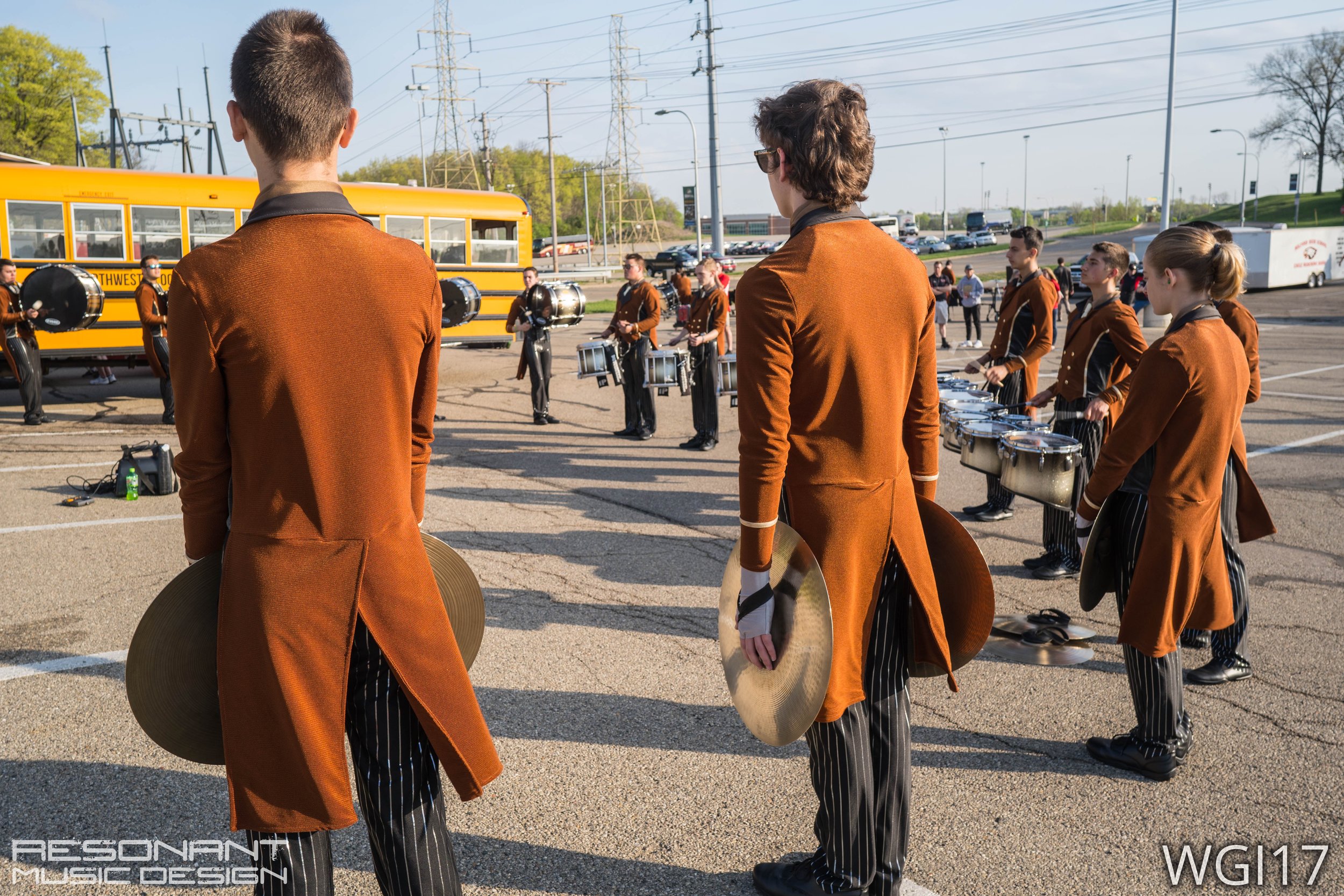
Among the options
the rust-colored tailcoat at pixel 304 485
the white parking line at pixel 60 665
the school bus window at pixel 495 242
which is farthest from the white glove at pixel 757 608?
the school bus window at pixel 495 242

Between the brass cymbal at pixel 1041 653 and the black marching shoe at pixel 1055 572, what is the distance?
127 cm

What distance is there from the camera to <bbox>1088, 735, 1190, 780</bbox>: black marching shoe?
3570mm

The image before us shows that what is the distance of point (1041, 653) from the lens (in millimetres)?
4758

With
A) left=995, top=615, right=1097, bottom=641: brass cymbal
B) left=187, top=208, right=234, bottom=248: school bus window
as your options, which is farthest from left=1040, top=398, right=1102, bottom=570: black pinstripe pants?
left=187, top=208, right=234, bottom=248: school bus window

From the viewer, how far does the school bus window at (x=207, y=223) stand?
571 inches

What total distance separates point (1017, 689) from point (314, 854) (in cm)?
325

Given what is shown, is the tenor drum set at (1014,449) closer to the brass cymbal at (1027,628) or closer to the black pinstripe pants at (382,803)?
the brass cymbal at (1027,628)

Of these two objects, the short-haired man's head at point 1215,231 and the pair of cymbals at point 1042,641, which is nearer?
the short-haired man's head at point 1215,231

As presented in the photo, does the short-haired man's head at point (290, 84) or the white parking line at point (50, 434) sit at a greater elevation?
the short-haired man's head at point (290, 84)

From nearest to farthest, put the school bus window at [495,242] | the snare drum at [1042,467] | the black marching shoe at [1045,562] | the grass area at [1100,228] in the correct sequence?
1. the snare drum at [1042,467]
2. the black marching shoe at [1045,562]
3. the school bus window at [495,242]
4. the grass area at [1100,228]

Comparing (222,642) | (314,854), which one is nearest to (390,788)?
(314,854)

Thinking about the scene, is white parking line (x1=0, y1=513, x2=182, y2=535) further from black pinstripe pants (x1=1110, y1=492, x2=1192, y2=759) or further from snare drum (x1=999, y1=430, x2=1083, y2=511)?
black pinstripe pants (x1=1110, y1=492, x2=1192, y2=759)

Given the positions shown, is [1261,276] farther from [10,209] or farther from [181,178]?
[10,209]

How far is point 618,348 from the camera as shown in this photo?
1172 centimetres
